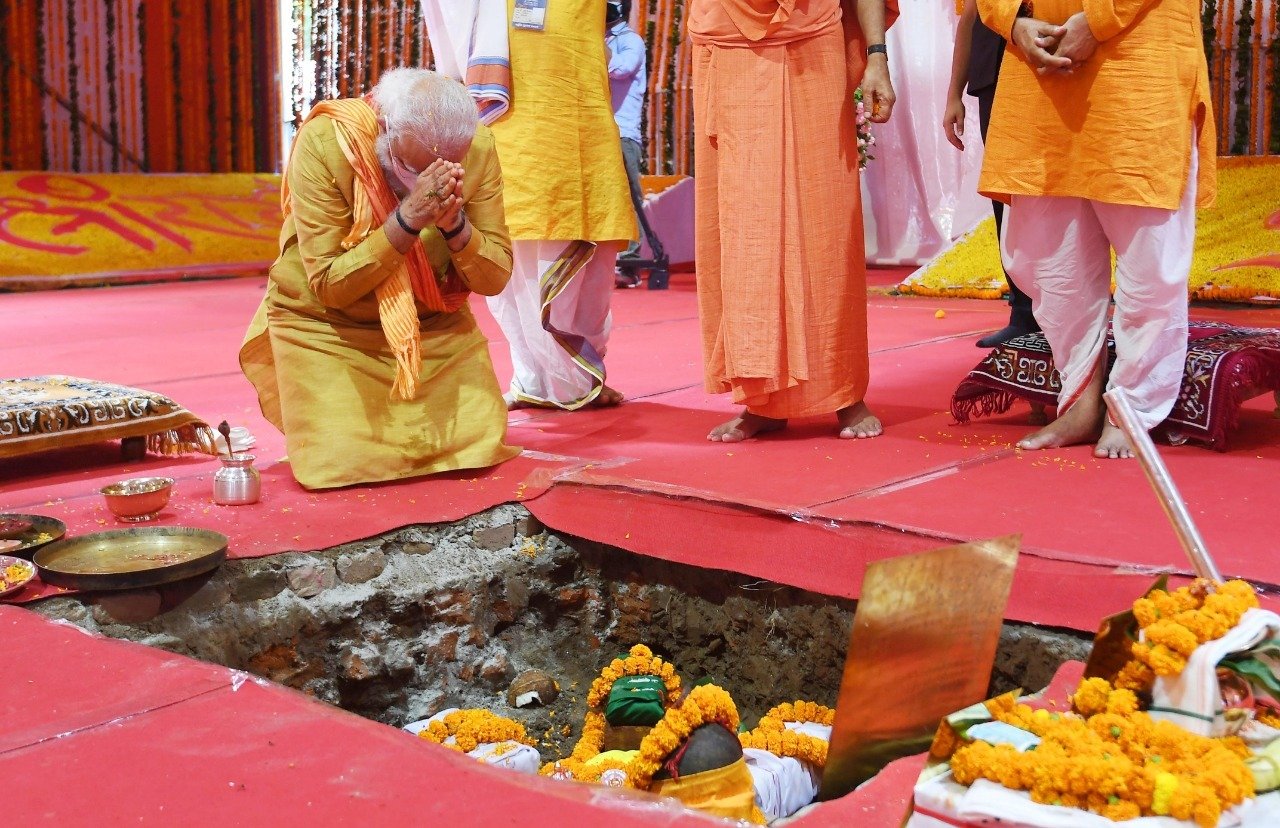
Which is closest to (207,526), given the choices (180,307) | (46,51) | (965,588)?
(965,588)

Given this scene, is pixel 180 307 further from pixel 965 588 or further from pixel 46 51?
pixel 965 588

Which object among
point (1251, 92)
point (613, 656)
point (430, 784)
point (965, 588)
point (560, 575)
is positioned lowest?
point (613, 656)

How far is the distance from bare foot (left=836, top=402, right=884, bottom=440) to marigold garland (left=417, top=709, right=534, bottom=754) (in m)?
1.26

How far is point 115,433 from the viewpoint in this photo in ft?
11.0

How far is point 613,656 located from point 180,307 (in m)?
5.23

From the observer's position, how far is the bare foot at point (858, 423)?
3.47m

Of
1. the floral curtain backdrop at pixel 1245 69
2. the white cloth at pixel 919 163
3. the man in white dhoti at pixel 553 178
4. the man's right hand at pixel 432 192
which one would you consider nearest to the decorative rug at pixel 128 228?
the white cloth at pixel 919 163

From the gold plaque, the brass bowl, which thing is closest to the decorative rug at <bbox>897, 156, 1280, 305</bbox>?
the gold plaque

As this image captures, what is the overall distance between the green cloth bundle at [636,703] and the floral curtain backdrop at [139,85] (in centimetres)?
916

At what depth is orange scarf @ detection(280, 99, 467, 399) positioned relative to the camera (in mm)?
3008

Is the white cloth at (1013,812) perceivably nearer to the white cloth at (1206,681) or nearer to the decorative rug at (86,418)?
the white cloth at (1206,681)

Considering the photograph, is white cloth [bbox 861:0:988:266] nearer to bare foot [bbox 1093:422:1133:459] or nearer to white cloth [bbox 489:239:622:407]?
white cloth [bbox 489:239:622:407]

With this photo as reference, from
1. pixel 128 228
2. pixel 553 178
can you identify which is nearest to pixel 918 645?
pixel 553 178

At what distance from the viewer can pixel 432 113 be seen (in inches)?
115
